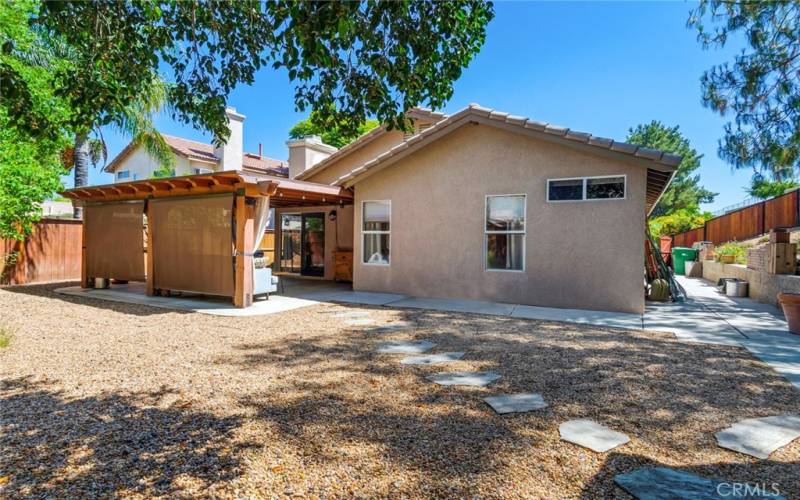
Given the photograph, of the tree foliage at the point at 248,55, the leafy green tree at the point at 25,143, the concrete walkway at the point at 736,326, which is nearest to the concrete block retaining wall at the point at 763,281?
the concrete walkway at the point at 736,326

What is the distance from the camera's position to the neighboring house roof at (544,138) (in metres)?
7.61

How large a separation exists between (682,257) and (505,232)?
13.6 metres

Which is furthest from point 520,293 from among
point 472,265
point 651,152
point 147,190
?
point 147,190

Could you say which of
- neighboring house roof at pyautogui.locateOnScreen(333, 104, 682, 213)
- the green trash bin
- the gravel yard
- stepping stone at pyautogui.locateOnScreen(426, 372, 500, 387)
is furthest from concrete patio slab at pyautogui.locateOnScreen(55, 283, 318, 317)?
the green trash bin

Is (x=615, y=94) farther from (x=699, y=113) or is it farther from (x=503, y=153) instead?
(x=503, y=153)

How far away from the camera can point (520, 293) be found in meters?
9.13

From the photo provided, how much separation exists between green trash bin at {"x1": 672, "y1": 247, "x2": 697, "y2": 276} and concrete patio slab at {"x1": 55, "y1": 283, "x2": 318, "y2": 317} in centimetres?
1692

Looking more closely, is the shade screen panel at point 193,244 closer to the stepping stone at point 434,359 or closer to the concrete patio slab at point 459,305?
the concrete patio slab at point 459,305

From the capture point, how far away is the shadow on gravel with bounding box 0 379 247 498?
8.06ft

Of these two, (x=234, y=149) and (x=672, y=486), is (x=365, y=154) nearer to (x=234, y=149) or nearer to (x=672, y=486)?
(x=234, y=149)

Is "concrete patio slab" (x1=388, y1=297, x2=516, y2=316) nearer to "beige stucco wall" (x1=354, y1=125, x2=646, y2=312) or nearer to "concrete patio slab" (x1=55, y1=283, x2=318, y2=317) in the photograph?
"beige stucco wall" (x1=354, y1=125, x2=646, y2=312)

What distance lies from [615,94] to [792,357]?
12.5 metres

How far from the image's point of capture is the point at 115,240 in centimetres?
1123

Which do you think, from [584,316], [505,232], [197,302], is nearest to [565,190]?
[505,232]
